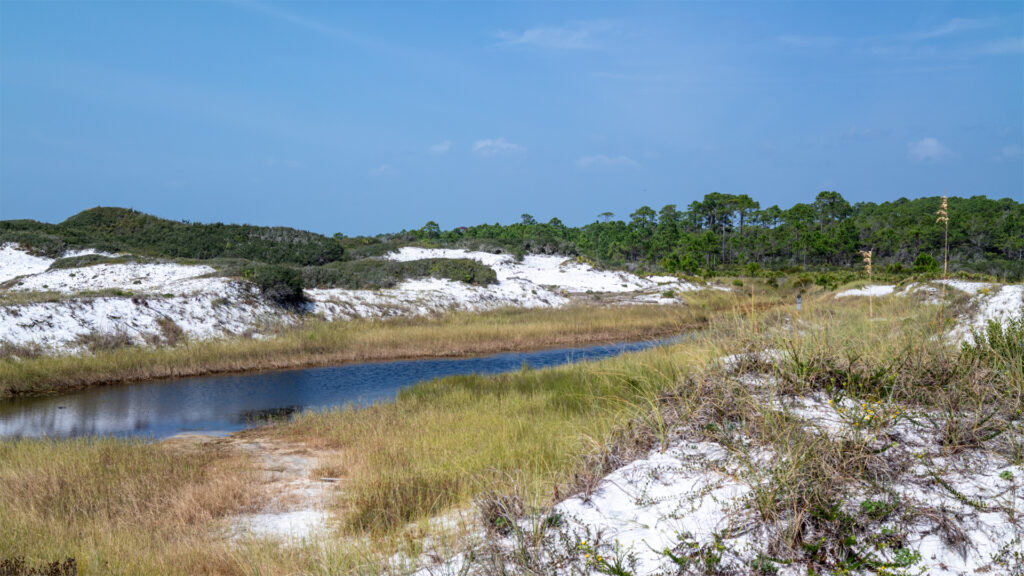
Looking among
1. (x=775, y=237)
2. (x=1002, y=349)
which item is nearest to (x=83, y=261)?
(x=1002, y=349)

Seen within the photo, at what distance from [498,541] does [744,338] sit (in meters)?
4.08

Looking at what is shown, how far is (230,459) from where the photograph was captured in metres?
8.09

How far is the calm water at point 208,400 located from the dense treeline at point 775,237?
29.6 m

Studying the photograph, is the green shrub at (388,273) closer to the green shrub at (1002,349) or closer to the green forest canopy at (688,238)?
the green forest canopy at (688,238)

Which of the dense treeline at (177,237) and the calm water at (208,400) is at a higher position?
the dense treeline at (177,237)

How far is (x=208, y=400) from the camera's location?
45.2 feet

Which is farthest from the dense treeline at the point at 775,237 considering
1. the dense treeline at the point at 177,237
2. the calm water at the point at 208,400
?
the calm water at the point at 208,400

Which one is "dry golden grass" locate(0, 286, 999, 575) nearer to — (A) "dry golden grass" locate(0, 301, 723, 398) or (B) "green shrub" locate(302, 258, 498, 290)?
(A) "dry golden grass" locate(0, 301, 723, 398)

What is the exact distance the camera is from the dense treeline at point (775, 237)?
58.2m

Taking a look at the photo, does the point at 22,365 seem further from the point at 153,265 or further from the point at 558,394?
the point at 153,265

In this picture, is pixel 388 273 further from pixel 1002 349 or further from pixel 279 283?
pixel 1002 349

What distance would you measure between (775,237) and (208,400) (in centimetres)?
7565

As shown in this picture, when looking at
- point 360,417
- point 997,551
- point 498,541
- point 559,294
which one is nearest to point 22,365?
point 360,417

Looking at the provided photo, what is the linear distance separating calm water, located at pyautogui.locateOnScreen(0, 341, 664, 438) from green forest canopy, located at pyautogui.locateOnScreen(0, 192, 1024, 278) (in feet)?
39.2
